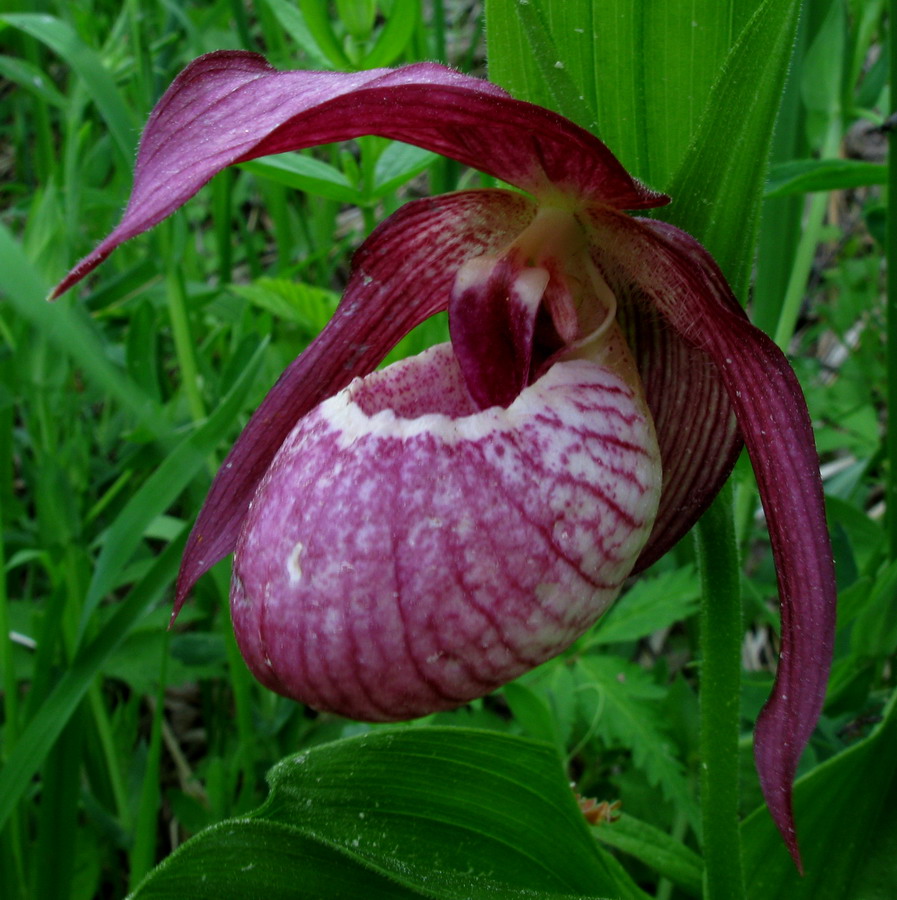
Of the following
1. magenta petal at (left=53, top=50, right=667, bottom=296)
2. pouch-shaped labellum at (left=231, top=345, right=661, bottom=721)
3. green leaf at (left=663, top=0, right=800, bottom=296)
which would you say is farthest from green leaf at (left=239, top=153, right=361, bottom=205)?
green leaf at (left=663, top=0, right=800, bottom=296)

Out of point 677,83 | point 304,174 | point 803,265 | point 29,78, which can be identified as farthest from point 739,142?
point 29,78

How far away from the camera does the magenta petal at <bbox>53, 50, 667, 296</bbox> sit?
2.17ft

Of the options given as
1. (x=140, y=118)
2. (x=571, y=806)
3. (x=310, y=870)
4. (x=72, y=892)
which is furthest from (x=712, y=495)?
(x=140, y=118)

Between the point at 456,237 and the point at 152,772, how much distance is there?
708 millimetres

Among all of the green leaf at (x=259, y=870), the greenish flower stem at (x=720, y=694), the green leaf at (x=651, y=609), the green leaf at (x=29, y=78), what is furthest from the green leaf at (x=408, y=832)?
the green leaf at (x=29, y=78)

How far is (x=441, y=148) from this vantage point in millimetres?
826

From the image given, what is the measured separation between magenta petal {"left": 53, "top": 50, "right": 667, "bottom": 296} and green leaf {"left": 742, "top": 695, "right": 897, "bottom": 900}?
0.55 m

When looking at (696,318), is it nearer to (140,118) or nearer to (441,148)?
(441,148)

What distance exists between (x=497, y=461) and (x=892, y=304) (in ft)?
2.71

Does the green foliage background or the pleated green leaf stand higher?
the pleated green leaf

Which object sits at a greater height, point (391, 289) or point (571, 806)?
point (391, 289)

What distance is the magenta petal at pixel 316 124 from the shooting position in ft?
2.17

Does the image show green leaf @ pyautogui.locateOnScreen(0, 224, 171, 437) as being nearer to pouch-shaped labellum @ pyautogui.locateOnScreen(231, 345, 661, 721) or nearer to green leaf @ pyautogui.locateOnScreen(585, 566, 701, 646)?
pouch-shaped labellum @ pyautogui.locateOnScreen(231, 345, 661, 721)

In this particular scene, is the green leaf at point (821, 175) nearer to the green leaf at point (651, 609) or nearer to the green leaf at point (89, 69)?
the green leaf at point (651, 609)
